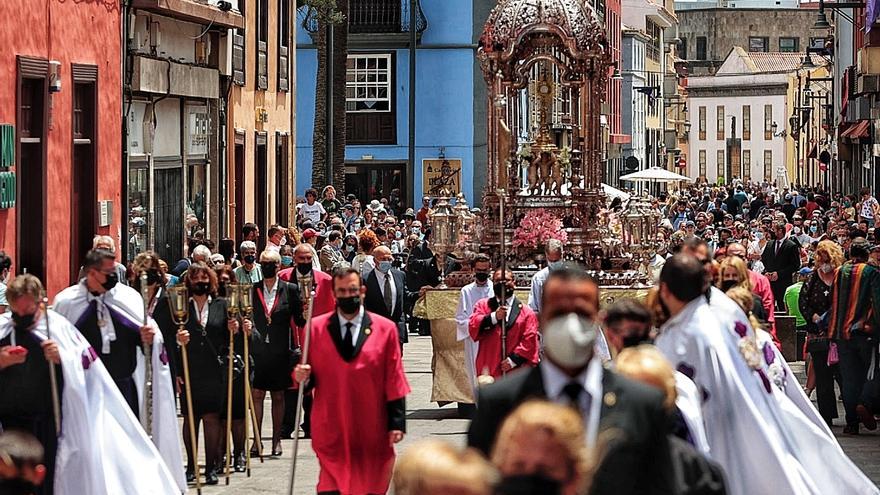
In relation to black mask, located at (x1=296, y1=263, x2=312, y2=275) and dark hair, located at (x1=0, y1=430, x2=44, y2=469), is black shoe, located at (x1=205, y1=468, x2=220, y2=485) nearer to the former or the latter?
black mask, located at (x1=296, y1=263, x2=312, y2=275)

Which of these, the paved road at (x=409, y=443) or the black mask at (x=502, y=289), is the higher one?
A: the black mask at (x=502, y=289)

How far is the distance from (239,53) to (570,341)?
2431 cm

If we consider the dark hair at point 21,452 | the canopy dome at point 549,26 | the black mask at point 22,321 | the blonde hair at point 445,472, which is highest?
the canopy dome at point 549,26

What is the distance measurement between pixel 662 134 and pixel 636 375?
316ft

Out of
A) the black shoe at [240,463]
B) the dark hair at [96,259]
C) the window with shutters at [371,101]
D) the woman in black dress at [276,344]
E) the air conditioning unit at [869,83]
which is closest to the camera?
the dark hair at [96,259]

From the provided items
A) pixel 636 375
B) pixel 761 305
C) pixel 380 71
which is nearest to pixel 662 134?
pixel 380 71

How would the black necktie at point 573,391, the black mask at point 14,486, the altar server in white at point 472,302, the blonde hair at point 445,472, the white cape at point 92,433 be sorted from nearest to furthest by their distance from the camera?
the blonde hair at point 445,472
the black mask at point 14,486
the black necktie at point 573,391
the white cape at point 92,433
the altar server in white at point 472,302

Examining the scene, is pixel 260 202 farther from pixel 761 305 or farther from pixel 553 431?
pixel 553 431

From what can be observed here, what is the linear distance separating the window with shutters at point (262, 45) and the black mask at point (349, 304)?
Result: 21901 millimetres

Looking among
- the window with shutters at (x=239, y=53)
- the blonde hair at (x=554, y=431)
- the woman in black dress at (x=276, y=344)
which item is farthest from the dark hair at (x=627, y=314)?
the window with shutters at (x=239, y=53)

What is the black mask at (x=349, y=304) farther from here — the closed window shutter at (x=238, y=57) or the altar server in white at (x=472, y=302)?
the closed window shutter at (x=238, y=57)

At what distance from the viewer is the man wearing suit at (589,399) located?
279 inches

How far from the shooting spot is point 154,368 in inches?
525

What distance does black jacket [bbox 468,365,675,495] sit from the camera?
7066 millimetres
